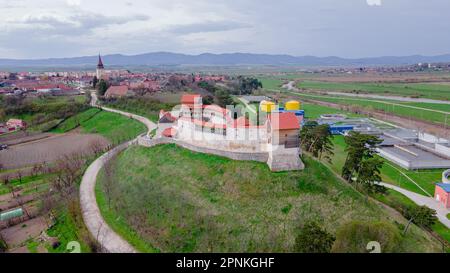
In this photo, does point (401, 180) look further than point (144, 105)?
No

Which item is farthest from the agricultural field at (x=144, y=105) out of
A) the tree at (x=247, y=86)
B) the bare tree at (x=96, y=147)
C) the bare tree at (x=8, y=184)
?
the tree at (x=247, y=86)

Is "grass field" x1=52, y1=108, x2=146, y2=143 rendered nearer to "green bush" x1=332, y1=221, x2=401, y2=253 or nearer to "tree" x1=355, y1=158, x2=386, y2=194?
"tree" x1=355, y1=158, x2=386, y2=194

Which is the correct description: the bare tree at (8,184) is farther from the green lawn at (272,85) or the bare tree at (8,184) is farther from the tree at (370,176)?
the green lawn at (272,85)

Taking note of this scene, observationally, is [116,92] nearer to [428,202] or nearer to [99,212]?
[99,212]

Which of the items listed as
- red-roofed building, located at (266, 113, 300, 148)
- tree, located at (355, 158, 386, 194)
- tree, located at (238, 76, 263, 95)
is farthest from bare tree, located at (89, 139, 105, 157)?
tree, located at (238, 76, 263, 95)

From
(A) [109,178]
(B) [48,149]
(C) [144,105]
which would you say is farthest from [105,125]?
(A) [109,178]

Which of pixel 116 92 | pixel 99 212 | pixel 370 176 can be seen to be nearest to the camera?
pixel 99 212

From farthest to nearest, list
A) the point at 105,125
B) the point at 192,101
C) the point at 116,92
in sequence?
the point at 116,92 < the point at 105,125 < the point at 192,101
